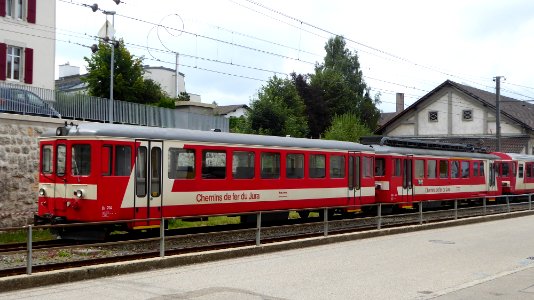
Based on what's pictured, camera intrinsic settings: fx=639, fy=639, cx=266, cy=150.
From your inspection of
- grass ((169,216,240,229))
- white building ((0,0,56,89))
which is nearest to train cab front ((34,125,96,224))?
grass ((169,216,240,229))

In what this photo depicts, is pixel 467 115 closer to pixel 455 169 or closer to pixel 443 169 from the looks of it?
pixel 455 169

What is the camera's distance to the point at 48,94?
24.2 meters

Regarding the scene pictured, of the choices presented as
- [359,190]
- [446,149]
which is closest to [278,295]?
[359,190]

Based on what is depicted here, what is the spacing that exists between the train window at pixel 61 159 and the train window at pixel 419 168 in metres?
15.3

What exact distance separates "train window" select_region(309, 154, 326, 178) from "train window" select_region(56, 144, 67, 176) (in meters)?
8.01

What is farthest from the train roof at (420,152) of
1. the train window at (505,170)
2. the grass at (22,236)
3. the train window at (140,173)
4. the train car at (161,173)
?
the grass at (22,236)

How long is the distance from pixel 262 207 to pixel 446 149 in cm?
1337

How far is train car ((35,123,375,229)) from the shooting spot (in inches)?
563

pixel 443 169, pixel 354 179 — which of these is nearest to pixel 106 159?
pixel 354 179

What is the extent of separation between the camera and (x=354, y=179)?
22.1 metres

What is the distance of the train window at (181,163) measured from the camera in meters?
15.5

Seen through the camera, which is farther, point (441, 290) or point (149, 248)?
point (149, 248)

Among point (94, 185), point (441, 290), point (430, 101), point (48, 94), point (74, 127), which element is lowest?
point (441, 290)

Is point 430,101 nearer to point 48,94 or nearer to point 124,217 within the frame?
point 48,94
